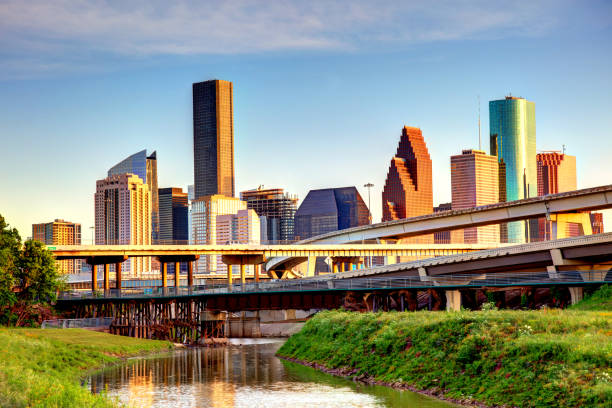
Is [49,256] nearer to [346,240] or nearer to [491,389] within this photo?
[491,389]

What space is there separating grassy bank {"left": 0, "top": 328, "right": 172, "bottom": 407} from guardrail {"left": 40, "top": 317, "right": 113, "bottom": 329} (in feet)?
28.7

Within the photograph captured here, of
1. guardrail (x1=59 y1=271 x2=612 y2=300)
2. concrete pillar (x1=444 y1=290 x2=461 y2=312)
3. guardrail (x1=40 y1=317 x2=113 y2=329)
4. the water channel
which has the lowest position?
the water channel

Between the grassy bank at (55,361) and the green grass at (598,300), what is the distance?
38.9 meters

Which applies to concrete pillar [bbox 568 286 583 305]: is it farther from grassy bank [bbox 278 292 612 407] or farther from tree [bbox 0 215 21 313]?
tree [bbox 0 215 21 313]

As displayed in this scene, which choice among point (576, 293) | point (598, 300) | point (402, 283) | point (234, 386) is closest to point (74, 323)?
point (402, 283)

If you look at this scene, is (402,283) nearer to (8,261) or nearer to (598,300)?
(598,300)

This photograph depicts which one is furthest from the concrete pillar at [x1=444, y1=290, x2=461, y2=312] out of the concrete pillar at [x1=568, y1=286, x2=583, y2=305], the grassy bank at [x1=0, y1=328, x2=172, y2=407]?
the grassy bank at [x1=0, y1=328, x2=172, y2=407]

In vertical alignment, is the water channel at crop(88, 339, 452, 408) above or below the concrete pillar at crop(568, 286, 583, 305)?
below

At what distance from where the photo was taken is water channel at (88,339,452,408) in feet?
144

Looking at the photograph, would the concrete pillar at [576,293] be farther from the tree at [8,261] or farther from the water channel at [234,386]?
the tree at [8,261]

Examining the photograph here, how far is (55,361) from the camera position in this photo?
5912 cm

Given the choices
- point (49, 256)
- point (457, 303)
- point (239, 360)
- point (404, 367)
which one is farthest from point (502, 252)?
point (49, 256)

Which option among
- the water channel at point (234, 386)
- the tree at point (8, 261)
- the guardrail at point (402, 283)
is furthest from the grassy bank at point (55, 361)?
the guardrail at point (402, 283)

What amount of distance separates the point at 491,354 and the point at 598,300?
31.0m
